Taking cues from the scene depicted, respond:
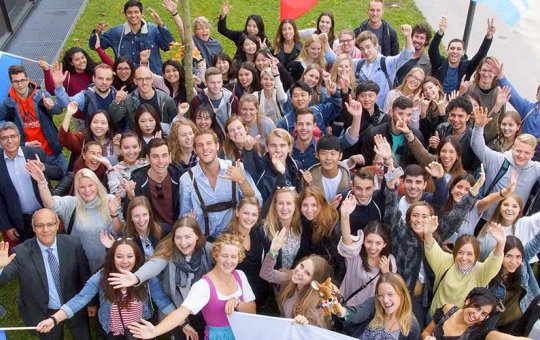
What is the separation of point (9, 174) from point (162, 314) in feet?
7.10

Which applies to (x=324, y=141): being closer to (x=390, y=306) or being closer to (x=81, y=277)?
(x=390, y=306)

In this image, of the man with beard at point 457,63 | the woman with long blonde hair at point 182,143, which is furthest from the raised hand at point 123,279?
the man with beard at point 457,63

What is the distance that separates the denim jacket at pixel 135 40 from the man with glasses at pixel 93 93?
1575 millimetres

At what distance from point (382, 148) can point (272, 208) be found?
1.33 meters

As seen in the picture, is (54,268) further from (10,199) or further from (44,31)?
(44,31)

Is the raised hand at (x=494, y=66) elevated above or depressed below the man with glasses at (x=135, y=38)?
above

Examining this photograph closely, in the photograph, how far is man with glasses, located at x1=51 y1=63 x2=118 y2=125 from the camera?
23.5ft

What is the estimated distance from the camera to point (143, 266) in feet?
16.4

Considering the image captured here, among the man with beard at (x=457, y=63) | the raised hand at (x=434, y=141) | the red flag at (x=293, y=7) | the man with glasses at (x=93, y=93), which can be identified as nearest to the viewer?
the raised hand at (x=434, y=141)

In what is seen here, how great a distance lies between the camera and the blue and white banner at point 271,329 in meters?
4.72

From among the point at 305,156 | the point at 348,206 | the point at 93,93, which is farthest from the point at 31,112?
the point at 348,206

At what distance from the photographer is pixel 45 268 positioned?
204 inches

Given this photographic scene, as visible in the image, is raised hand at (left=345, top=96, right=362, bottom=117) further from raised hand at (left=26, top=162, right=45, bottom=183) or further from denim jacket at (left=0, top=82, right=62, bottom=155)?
denim jacket at (left=0, top=82, right=62, bottom=155)

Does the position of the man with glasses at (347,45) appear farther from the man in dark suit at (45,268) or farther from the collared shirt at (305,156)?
the man in dark suit at (45,268)
